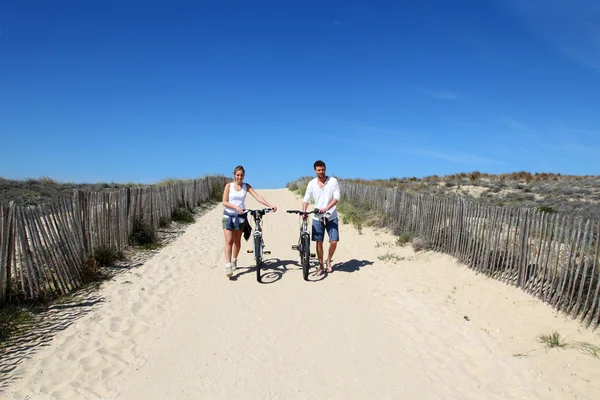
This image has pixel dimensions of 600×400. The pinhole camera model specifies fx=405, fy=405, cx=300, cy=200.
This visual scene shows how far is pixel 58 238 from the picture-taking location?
241 inches

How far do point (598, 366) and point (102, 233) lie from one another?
7.71 m

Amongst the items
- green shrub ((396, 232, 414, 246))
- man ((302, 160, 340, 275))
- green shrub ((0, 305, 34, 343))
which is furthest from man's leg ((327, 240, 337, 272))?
green shrub ((0, 305, 34, 343))

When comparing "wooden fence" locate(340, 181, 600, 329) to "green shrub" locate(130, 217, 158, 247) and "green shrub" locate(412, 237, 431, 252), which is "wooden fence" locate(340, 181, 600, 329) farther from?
"green shrub" locate(130, 217, 158, 247)

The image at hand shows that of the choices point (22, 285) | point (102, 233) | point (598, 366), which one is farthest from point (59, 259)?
point (598, 366)

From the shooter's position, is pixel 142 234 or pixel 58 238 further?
pixel 142 234

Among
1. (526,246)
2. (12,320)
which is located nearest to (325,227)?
(526,246)

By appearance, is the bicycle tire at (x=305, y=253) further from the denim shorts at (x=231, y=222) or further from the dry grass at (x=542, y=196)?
the dry grass at (x=542, y=196)

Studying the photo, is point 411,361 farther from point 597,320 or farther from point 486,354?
point 597,320

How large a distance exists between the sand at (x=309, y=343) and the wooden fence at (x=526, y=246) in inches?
10.3

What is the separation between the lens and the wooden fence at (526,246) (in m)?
5.06

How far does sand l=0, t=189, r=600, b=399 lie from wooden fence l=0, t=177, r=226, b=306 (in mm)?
761

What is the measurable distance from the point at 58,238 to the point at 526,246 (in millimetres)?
7052

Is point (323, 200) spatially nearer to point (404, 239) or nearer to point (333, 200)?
point (333, 200)

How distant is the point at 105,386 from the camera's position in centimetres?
368
